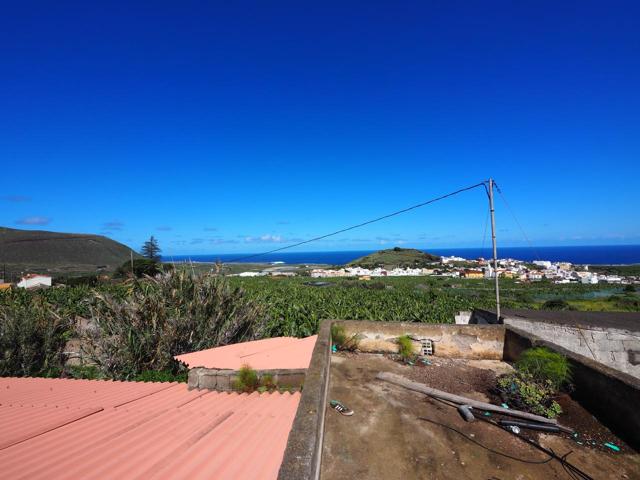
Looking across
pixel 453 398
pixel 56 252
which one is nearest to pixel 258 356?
pixel 453 398

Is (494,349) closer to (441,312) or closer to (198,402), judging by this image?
(198,402)

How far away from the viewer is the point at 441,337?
21.9ft

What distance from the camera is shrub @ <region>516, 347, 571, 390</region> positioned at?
178 inches

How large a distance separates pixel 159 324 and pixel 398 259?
9548cm

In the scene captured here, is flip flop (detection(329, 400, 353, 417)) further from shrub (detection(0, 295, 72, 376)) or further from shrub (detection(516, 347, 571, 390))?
shrub (detection(0, 295, 72, 376))

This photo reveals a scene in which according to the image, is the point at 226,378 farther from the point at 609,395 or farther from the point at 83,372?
the point at 83,372

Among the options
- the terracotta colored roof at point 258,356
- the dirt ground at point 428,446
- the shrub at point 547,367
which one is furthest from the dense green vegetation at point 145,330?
the shrub at point 547,367

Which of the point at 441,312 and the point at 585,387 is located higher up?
the point at 585,387

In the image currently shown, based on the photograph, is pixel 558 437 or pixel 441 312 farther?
pixel 441 312

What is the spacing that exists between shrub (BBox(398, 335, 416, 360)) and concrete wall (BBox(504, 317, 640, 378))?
12.5ft

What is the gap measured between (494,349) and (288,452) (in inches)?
225

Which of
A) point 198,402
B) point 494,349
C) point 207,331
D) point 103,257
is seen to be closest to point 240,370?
point 198,402

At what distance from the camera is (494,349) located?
21.3 ft

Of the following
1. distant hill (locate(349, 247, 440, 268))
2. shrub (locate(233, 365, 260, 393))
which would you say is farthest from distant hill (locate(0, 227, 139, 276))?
distant hill (locate(349, 247, 440, 268))
